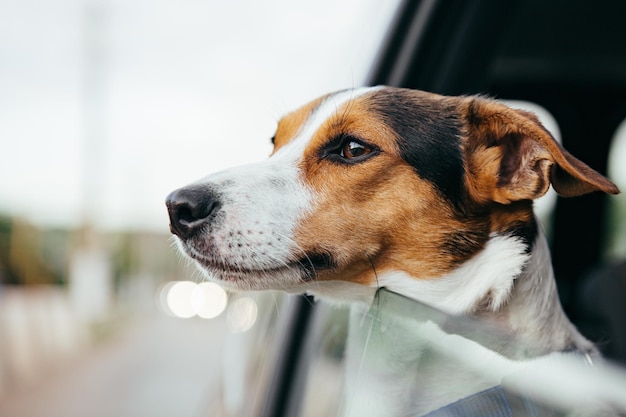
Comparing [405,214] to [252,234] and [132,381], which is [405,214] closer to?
[252,234]

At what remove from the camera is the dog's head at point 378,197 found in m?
1.40

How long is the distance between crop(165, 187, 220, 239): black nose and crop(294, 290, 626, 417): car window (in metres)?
0.39

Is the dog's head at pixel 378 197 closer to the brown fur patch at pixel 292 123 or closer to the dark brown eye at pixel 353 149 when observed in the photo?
the dark brown eye at pixel 353 149

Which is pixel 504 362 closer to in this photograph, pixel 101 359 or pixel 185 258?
pixel 185 258

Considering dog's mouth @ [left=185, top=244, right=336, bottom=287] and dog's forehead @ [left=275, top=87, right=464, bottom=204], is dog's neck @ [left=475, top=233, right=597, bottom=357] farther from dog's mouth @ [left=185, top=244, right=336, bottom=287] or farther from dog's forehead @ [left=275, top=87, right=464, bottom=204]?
dog's mouth @ [left=185, top=244, right=336, bottom=287]

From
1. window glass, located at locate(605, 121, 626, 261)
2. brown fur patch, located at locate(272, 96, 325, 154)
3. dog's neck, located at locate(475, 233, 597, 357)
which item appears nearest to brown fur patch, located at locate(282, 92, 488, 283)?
dog's neck, located at locate(475, 233, 597, 357)

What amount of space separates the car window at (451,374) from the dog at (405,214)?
5.0 inches

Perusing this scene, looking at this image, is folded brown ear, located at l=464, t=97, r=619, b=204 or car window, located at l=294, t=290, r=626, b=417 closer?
car window, located at l=294, t=290, r=626, b=417

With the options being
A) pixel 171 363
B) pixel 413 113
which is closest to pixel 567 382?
pixel 413 113

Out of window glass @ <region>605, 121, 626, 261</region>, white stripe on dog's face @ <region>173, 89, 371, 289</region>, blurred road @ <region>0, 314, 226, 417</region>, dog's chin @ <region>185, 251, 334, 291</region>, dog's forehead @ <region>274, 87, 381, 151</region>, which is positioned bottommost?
blurred road @ <region>0, 314, 226, 417</region>

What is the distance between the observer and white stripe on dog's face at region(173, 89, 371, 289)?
1390 millimetres

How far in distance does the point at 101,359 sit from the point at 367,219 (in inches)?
529

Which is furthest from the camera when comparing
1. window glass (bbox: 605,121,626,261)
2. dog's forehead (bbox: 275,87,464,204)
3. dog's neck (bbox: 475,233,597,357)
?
window glass (bbox: 605,121,626,261)

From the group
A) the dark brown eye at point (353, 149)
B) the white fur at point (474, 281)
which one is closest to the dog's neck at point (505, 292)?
the white fur at point (474, 281)
